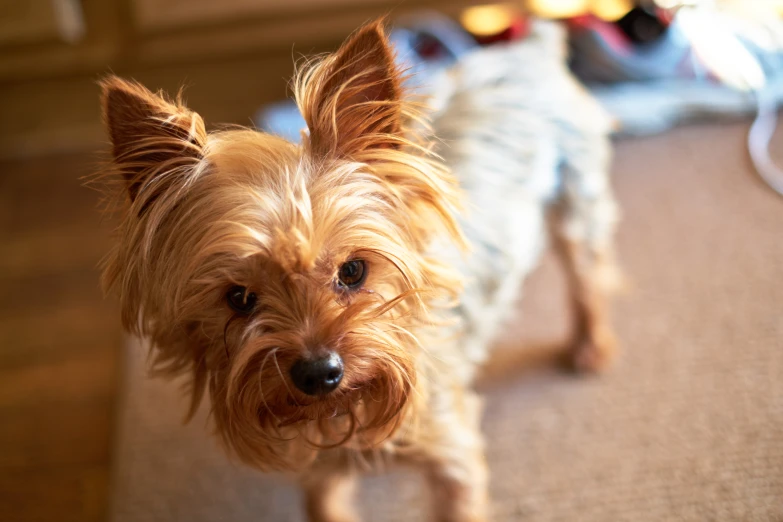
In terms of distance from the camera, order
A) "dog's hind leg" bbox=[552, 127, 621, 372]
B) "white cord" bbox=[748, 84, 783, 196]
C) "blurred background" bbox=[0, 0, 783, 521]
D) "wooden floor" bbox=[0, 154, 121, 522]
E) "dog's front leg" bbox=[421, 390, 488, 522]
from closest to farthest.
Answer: "dog's front leg" bbox=[421, 390, 488, 522] < "dog's hind leg" bbox=[552, 127, 621, 372] < "wooden floor" bbox=[0, 154, 121, 522] < "blurred background" bbox=[0, 0, 783, 521] < "white cord" bbox=[748, 84, 783, 196]

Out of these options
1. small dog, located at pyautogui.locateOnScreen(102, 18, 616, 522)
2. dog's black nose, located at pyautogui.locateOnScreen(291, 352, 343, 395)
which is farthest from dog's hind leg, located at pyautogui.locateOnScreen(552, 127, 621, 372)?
dog's black nose, located at pyautogui.locateOnScreen(291, 352, 343, 395)

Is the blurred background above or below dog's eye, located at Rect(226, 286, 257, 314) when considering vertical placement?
below

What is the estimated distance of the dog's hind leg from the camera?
1.46m

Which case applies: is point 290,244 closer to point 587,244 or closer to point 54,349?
point 587,244

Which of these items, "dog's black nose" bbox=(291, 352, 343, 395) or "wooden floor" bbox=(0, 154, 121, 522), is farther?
"wooden floor" bbox=(0, 154, 121, 522)

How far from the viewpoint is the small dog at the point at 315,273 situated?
36.6 inches

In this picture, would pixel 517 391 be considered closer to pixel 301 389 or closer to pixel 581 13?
pixel 301 389

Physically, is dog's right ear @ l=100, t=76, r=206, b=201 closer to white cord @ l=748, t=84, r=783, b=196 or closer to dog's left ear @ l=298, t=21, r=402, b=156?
dog's left ear @ l=298, t=21, r=402, b=156

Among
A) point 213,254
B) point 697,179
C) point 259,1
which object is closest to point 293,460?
point 213,254

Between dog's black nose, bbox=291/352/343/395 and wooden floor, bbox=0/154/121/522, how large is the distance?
0.59 meters

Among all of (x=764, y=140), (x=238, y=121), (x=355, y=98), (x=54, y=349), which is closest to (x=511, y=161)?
(x=355, y=98)

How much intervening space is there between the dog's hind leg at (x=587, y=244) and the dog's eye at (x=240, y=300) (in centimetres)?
78

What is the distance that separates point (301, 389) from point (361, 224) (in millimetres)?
244

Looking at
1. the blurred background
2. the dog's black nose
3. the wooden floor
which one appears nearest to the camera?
the dog's black nose
